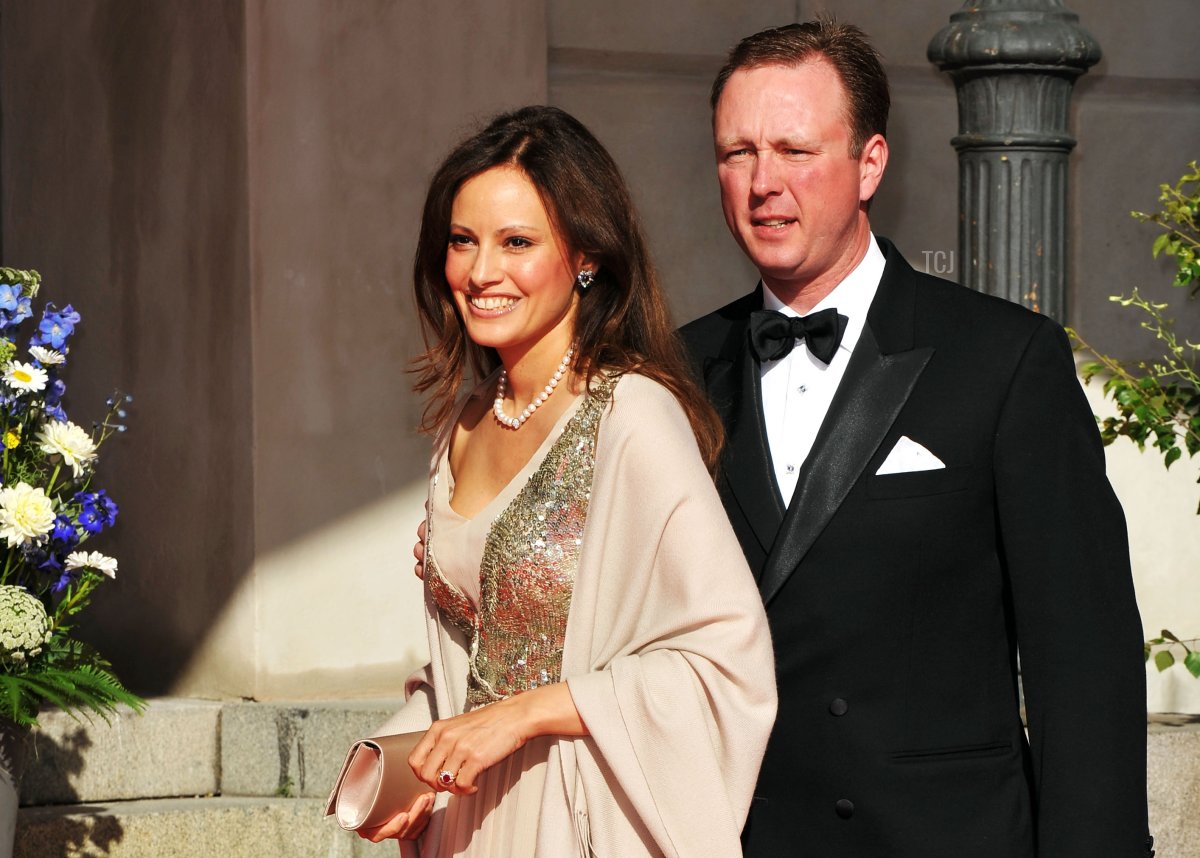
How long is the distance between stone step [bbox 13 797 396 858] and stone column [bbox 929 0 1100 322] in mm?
2361

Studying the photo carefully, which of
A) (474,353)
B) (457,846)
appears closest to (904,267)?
(474,353)

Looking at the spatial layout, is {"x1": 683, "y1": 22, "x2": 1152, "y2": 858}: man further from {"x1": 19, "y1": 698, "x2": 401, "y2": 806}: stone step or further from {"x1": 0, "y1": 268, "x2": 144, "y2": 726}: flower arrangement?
{"x1": 19, "y1": 698, "x2": 401, "y2": 806}: stone step

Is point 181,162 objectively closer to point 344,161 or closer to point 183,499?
point 344,161

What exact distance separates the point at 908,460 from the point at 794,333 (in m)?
0.28

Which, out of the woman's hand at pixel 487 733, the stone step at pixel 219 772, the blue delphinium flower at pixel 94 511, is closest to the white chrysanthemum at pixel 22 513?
the blue delphinium flower at pixel 94 511

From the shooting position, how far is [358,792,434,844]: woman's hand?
2642 mm

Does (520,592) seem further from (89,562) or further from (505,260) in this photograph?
(89,562)

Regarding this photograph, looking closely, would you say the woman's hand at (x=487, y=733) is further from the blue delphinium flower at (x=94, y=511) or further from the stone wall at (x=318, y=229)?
the stone wall at (x=318, y=229)

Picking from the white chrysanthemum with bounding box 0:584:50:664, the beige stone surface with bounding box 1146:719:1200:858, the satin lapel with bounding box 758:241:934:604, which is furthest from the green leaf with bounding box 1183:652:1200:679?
the white chrysanthemum with bounding box 0:584:50:664

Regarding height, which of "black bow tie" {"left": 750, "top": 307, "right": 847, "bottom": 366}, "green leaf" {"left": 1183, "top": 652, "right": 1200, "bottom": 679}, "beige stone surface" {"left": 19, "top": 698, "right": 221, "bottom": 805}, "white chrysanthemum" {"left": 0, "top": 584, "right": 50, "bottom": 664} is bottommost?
"beige stone surface" {"left": 19, "top": 698, "right": 221, "bottom": 805}

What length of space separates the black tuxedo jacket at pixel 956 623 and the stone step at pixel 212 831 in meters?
2.81

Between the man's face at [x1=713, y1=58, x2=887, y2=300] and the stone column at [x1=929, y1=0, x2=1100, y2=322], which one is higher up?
the stone column at [x1=929, y1=0, x2=1100, y2=322]

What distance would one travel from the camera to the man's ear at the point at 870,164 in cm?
288

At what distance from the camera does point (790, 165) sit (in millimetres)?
2814
